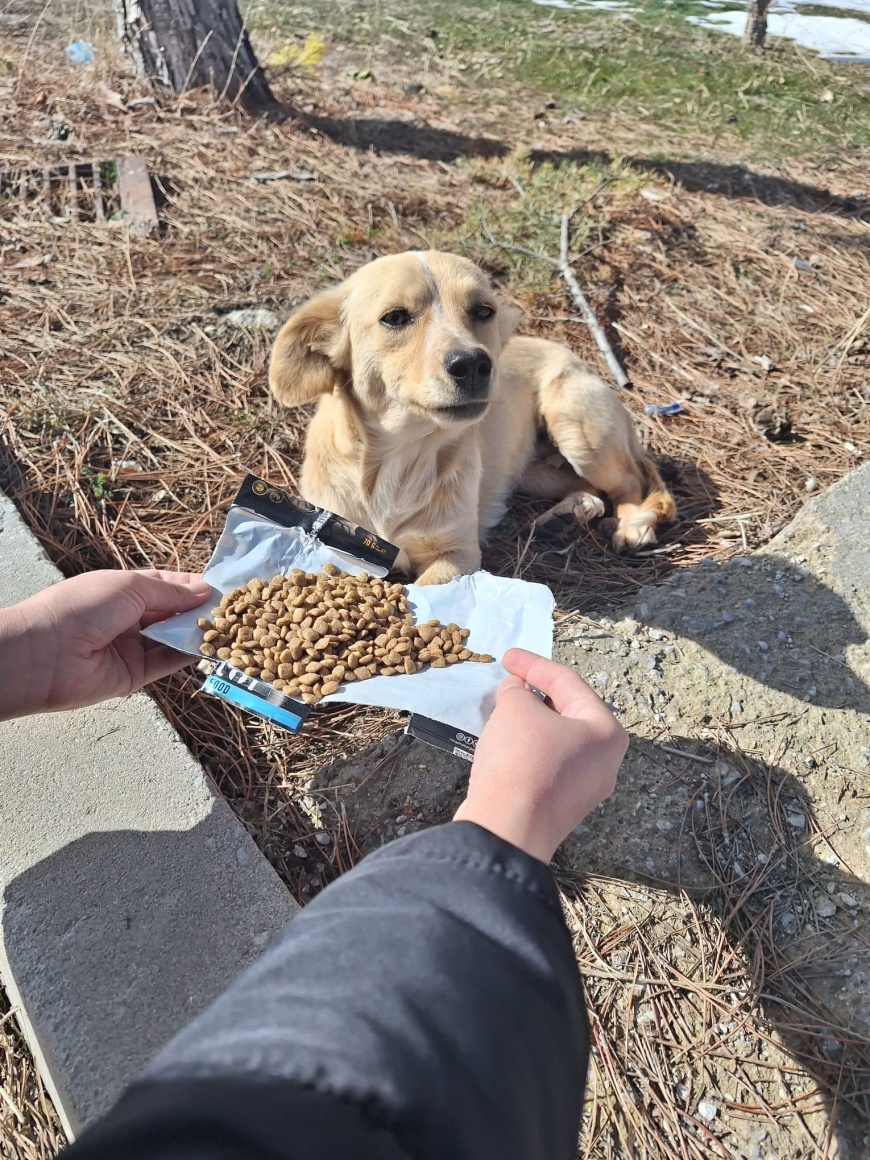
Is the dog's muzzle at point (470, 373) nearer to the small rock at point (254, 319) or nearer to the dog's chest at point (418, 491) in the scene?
the dog's chest at point (418, 491)

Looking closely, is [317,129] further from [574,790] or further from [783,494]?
[574,790]

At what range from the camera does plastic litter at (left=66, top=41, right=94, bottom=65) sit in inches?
226

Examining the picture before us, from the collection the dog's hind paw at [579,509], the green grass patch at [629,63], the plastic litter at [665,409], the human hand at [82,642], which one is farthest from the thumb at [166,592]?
the green grass patch at [629,63]

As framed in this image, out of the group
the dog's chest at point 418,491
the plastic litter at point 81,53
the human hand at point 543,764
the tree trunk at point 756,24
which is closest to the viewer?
the human hand at point 543,764

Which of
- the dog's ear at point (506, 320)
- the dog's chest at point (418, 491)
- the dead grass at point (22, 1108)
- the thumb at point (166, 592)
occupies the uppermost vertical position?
the dog's ear at point (506, 320)

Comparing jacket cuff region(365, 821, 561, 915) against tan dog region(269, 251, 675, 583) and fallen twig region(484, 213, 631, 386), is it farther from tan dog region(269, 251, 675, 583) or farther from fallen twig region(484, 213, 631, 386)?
fallen twig region(484, 213, 631, 386)

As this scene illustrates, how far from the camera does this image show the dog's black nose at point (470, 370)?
7.43 feet

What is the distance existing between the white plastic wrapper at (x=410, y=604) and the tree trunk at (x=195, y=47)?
4470 millimetres

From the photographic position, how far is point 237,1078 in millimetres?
622

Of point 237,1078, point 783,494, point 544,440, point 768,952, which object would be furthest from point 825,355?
point 237,1078

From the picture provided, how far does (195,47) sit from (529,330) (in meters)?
3.25

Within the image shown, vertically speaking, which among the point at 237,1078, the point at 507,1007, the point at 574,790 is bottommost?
the point at 574,790

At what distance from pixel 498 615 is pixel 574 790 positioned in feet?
2.95

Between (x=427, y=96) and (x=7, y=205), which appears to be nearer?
(x=7, y=205)
